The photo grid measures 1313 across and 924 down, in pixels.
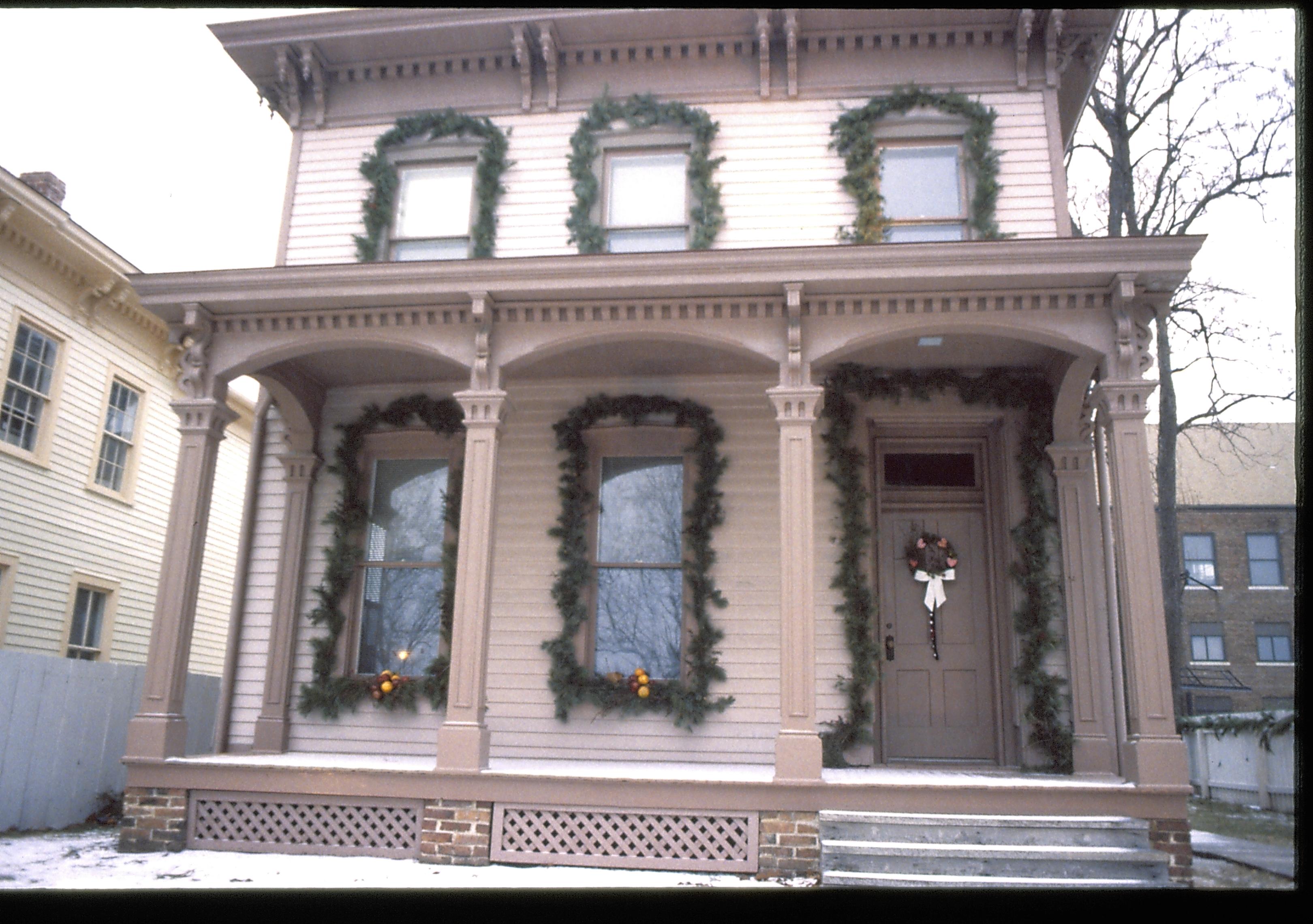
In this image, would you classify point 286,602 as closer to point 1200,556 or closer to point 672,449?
point 672,449

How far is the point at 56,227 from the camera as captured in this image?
1130 cm

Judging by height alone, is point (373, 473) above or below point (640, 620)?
above

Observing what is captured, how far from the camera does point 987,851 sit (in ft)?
19.4

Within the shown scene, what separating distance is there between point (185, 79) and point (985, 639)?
14.7m

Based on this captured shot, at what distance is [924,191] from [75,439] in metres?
10.0

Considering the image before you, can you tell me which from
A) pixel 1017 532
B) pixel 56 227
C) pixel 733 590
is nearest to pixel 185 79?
pixel 56 227

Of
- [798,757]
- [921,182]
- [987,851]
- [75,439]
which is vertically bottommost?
[987,851]

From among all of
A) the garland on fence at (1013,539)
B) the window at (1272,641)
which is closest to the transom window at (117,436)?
the garland on fence at (1013,539)

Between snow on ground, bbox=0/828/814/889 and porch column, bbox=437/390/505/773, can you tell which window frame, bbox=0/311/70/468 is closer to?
snow on ground, bbox=0/828/814/889

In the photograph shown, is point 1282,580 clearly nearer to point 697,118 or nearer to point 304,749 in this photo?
point 697,118

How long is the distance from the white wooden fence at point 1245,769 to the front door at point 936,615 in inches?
140

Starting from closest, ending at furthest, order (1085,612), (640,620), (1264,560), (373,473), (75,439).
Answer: (1085,612) → (640,620) → (373,473) → (75,439) → (1264,560)

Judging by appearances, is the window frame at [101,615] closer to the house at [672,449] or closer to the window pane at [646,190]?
the house at [672,449]

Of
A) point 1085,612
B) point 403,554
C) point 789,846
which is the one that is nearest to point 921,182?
point 1085,612
